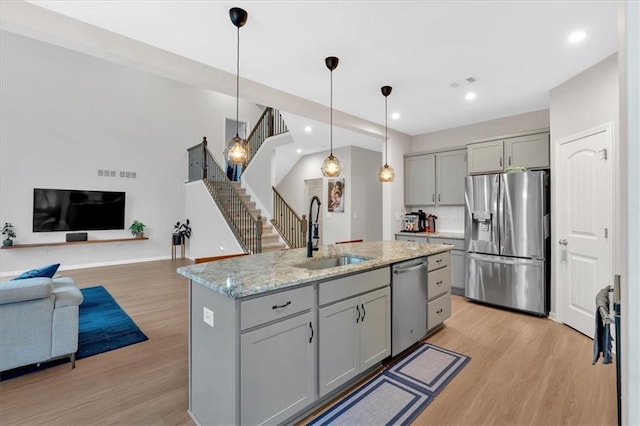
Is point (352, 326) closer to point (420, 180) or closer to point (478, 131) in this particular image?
point (420, 180)

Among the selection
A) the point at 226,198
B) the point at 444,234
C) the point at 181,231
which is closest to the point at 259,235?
the point at 226,198

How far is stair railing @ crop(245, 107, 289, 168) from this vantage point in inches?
276

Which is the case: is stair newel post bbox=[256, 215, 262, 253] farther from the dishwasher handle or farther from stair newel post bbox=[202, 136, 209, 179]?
the dishwasher handle

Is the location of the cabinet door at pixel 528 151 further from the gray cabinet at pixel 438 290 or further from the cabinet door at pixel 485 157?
the gray cabinet at pixel 438 290

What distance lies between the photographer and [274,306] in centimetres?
177

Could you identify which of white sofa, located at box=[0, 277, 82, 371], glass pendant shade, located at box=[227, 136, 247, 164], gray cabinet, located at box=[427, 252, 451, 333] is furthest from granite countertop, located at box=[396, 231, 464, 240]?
white sofa, located at box=[0, 277, 82, 371]

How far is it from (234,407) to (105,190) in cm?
751

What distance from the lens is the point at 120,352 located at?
293 cm

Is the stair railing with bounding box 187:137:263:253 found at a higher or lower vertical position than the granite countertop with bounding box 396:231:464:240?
higher

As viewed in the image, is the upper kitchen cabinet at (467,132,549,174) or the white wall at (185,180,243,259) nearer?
the upper kitchen cabinet at (467,132,549,174)

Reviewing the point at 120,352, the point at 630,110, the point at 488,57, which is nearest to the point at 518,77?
the point at 488,57

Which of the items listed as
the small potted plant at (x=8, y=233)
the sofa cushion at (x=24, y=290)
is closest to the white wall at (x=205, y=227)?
the sofa cushion at (x=24, y=290)

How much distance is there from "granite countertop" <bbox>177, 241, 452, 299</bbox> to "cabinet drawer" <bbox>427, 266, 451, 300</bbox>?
0.35m

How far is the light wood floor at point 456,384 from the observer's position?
2027 mm
